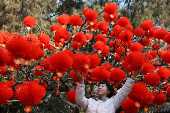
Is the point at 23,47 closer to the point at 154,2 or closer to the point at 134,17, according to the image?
the point at 134,17

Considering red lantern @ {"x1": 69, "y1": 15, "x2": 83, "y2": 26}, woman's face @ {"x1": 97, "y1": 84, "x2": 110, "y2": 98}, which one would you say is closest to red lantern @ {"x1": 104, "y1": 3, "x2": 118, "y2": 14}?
red lantern @ {"x1": 69, "y1": 15, "x2": 83, "y2": 26}

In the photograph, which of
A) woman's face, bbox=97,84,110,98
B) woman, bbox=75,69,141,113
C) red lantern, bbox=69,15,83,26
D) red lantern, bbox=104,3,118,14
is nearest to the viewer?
woman, bbox=75,69,141,113

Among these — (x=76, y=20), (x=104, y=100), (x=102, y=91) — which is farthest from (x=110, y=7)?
(x=104, y=100)

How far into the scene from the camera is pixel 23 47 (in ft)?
A: 5.40

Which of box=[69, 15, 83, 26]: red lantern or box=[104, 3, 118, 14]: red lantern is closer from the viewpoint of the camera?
box=[69, 15, 83, 26]: red lantern

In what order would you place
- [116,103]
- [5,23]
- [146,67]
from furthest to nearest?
[5,23], [146,67], [116,103]

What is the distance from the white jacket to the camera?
1525 millimetres

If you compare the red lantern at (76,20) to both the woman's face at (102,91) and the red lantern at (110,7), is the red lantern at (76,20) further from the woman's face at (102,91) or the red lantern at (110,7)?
the woman's face at (102,91)

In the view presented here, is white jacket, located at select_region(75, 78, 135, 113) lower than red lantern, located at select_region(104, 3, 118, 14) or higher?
lower

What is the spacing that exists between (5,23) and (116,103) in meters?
4.76

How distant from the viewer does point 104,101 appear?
1.65 m

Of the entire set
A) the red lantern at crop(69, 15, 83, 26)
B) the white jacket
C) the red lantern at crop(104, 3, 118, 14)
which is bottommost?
the white jacket

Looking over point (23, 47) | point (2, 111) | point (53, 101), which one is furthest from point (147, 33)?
point (2, 111)

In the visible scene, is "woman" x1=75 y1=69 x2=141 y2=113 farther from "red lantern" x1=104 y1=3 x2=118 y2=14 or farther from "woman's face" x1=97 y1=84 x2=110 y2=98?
"red lantern" x1=104 y1=3 x2=118 y2=14
